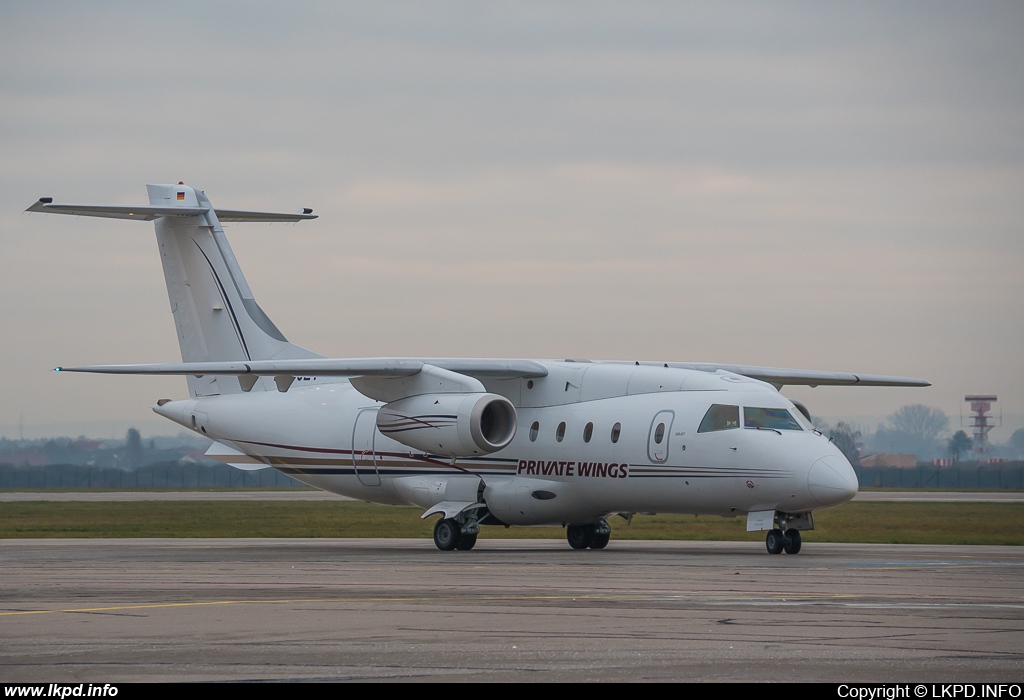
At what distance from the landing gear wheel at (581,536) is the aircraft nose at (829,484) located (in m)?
5.93

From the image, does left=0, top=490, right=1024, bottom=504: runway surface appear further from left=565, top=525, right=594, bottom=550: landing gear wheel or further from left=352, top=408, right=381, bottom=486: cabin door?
left=352, top=408, right=381, bottom=486: cabin door

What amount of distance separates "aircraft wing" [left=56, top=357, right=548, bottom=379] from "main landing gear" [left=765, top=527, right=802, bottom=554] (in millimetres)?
5772

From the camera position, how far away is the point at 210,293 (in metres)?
31.0

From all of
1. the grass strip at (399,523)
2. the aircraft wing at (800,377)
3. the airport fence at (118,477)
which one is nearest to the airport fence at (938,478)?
the grass strip at (399,523)

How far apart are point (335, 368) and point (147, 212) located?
26.5 feet

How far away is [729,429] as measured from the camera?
78.8 feet

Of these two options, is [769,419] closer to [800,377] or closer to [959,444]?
[800,377]

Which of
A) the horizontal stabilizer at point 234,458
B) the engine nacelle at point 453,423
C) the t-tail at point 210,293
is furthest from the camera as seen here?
the t-tail at point 210,293

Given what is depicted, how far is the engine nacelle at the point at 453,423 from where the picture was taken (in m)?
24.2

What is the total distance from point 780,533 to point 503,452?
19.2 feet

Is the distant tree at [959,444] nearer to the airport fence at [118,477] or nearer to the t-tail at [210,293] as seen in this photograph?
the airport fence at [118,477]

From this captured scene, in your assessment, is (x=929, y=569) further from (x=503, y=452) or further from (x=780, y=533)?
(x=503, y=452)

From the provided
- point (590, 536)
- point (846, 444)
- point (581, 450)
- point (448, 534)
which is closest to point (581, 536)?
point (590, 536)

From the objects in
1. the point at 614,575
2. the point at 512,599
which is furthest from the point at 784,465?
the point at 512,599
